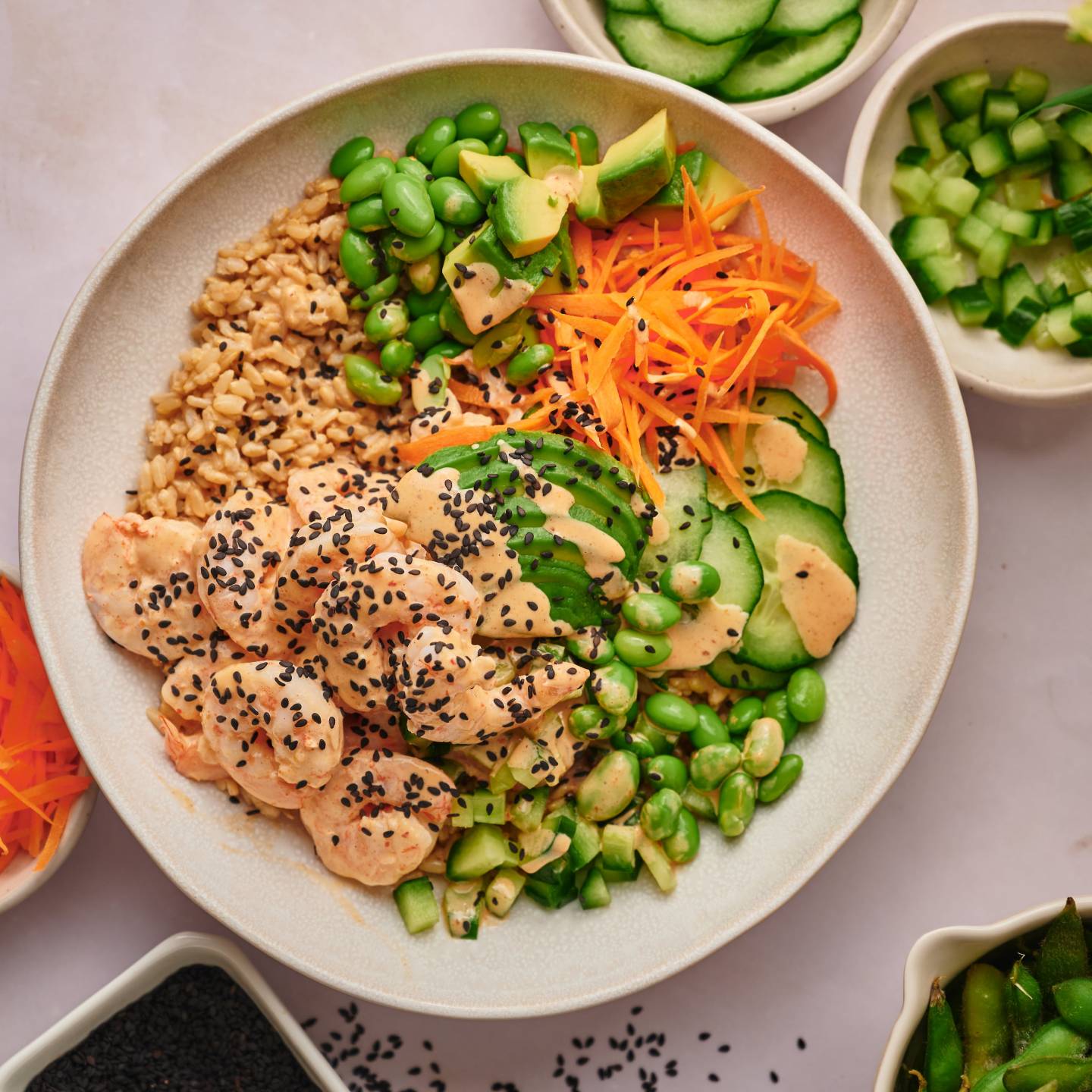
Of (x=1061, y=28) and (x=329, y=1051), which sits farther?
(x=329, y=1051)

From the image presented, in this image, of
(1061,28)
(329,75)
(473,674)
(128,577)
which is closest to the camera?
(473,674)

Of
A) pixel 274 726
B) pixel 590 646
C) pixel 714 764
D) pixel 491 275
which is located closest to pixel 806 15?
pixel 491 275

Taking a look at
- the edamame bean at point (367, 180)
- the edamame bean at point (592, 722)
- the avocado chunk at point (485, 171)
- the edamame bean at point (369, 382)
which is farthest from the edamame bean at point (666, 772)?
the edamame bean at point (367, 180)

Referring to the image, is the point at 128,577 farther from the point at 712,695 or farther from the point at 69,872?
the point at 712,695

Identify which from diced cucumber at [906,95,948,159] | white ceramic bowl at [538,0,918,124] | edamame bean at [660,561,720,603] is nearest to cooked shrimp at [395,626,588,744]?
edamame bean at [660,561,720,603]

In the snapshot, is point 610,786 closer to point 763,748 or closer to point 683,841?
point 683,841

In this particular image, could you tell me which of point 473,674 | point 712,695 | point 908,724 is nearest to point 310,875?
point 473,674

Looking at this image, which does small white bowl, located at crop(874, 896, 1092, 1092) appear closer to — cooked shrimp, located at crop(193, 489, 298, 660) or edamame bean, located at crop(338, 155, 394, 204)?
cooked shrimp, located at crop(193, 489, 298, 660)
